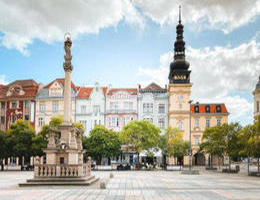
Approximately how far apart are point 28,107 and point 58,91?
7365 millimetres

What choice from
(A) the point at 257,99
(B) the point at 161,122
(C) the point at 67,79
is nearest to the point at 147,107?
(B) the point at 161,122

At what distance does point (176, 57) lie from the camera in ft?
206

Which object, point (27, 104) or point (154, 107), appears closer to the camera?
point (154, 107)

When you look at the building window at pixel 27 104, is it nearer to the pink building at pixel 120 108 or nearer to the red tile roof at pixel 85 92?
the red tile roof at pixel 85 92

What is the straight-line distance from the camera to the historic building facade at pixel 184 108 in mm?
60094

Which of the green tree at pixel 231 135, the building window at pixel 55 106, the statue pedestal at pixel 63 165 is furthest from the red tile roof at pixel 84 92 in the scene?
the statue pedestal at pixel 63 165

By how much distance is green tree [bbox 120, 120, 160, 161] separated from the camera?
47750 millimetres

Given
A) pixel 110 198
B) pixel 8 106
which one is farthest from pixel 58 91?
pixel 110 198

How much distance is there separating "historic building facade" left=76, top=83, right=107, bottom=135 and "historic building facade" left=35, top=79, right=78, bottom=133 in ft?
4.94

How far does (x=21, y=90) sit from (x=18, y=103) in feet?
9.78

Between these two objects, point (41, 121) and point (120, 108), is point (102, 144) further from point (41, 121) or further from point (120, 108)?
point (41, 121)

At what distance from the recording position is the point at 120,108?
2434 inches

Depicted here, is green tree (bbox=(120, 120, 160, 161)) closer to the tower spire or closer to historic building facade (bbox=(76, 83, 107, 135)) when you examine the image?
historic building facade (bbox=(76, 83, 107, 135))

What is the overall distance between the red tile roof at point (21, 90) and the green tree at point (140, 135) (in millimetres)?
26334
